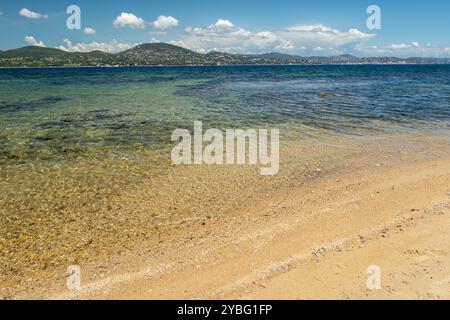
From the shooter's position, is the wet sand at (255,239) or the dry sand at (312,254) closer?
the dry sand at (312,254)

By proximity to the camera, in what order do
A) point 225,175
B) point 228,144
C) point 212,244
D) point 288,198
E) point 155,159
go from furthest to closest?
1. point 228,144
2. point 155,159
3. point 225,175
4. point 288,198
5. point 212,244

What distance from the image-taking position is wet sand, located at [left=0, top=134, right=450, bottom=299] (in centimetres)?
613

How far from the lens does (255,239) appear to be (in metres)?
7.93

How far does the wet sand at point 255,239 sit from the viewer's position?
6133 mm

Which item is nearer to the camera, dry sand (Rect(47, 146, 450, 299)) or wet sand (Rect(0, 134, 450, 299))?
dry sand (Rect(47, 146, 450, 299))

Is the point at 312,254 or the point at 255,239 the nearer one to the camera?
the point at 312,254

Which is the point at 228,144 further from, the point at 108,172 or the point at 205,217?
the point at 205,217

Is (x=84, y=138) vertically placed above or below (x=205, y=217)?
above
